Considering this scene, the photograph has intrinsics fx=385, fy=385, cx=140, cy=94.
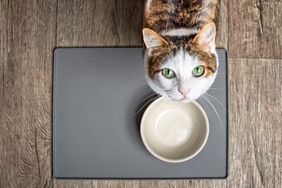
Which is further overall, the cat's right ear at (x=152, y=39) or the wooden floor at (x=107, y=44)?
the wooden floor at (x=107, y=44)

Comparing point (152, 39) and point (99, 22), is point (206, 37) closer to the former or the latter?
point (152, 39)

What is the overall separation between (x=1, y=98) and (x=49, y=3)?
0.96 ft

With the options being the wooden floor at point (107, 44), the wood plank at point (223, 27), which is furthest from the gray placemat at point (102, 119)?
the wood plank at point (223, 27)

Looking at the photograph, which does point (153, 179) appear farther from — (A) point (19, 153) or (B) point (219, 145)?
(A) point (19, 153)

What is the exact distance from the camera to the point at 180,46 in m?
0.73

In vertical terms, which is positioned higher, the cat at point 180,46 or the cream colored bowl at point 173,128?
the cat at point 180,46

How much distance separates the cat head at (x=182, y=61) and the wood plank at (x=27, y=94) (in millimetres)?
407

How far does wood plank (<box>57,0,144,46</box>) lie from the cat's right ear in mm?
302

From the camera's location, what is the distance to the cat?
2.38 ft

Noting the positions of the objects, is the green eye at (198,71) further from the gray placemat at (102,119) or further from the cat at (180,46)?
the gray placemat at (102,119)

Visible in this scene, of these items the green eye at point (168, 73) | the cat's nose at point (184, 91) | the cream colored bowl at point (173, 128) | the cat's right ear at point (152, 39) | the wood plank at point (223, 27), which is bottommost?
the cream colored bowl at point (173, 128)

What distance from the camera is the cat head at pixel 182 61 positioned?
72 centimetres

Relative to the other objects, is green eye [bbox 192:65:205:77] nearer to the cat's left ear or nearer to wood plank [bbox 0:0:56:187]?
the cat's left ear

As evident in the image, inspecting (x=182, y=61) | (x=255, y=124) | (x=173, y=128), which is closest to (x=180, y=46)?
(x=182, y=61)
